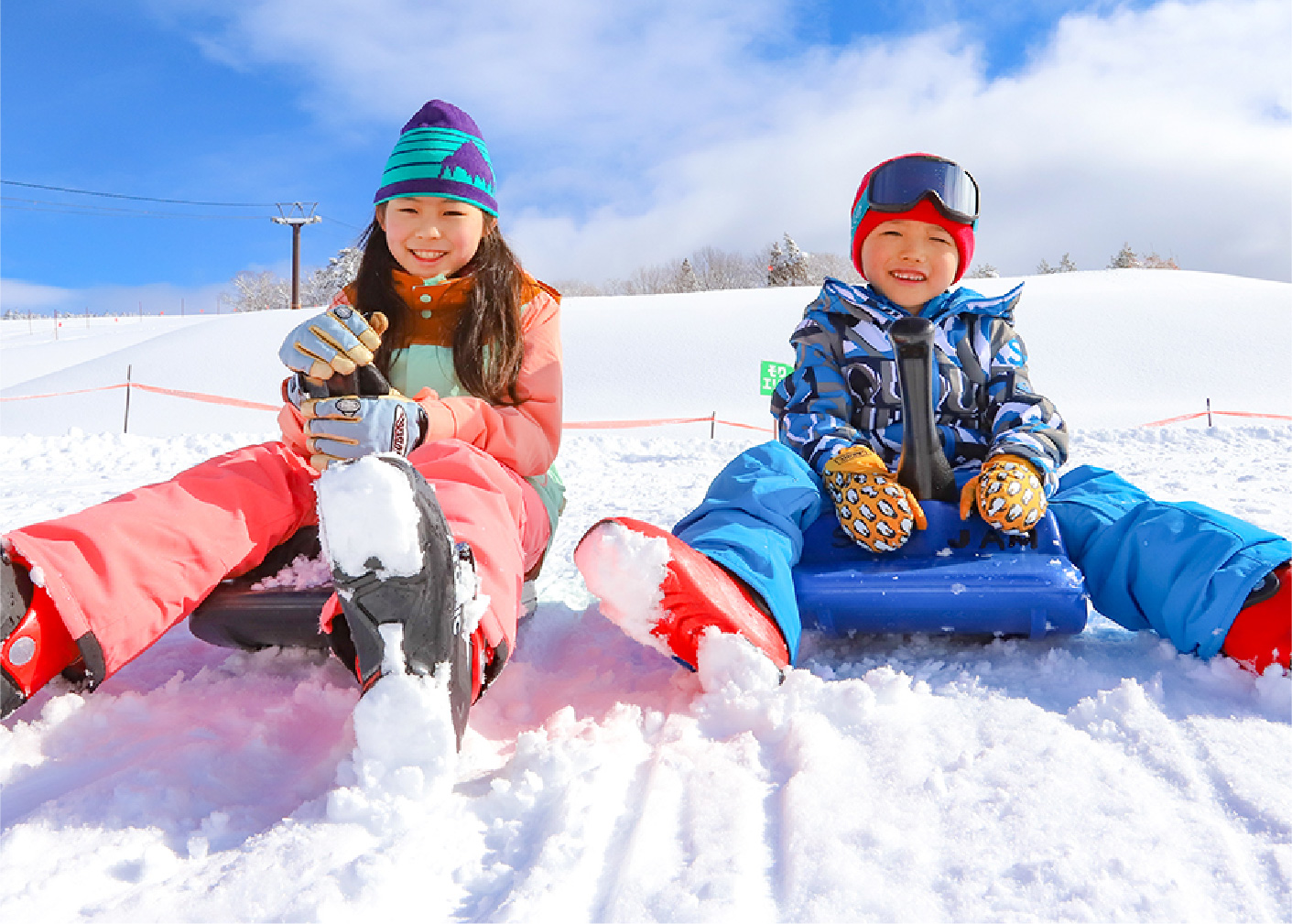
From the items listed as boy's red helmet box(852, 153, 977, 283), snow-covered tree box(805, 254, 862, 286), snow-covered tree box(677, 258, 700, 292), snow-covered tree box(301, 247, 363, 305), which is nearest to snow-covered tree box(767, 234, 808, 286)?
snow-covered tree box(805, 254, 862, 286)

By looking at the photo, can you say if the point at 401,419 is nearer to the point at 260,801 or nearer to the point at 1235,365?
the point at 260,801

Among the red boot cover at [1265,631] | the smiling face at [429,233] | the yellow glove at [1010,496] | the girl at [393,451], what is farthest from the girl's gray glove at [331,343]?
the red boot cover at [1265,631]

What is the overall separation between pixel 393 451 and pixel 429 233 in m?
0.68

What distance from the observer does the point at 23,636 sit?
1190mm

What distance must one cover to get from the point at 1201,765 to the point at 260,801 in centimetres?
133

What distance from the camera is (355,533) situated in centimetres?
102

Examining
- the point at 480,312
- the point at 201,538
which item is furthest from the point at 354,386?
the point at 480,312

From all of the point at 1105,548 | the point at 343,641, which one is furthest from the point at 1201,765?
the point at 343,641

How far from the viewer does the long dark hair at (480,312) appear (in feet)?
6.30

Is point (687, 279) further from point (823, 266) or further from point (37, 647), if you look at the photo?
point (37, 647)

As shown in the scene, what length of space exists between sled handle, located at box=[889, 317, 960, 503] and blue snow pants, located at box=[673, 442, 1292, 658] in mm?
217

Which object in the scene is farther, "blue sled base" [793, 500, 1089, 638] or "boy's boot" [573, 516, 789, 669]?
"blue sled base" [793, 500, 1089, 638]

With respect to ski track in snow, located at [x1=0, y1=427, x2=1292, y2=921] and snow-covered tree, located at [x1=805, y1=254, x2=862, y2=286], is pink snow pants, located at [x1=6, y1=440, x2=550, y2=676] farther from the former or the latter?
snow-covered tree, located at [x1=805, y1=254, x2=862, y2=286]

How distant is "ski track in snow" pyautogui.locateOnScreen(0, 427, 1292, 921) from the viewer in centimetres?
92
